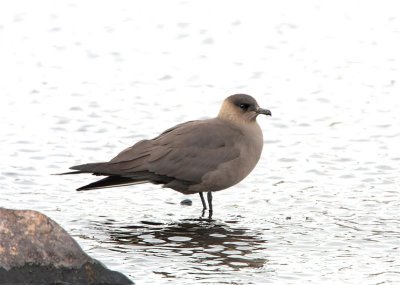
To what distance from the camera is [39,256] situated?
304 inches

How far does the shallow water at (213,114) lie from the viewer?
9.01 m

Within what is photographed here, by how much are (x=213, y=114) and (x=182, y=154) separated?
312 centimetres

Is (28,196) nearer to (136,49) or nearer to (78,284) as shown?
(78,284)

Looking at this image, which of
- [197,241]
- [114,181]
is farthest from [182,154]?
[197,241]

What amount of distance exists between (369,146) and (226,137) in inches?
84.7

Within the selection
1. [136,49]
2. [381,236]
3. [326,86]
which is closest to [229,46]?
[136,49]

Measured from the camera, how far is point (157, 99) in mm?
13742

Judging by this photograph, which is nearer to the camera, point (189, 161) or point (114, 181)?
point (114, 181)

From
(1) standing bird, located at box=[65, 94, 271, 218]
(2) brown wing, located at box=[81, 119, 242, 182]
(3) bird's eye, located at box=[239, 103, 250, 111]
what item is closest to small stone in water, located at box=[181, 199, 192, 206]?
(1) standing bird, located at box=[65, 94, 271, 218]

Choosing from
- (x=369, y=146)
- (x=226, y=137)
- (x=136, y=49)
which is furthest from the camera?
(x=136, y=49)

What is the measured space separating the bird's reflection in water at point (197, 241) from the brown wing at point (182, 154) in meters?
0.50

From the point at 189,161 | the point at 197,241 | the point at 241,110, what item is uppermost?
the point at 241,110

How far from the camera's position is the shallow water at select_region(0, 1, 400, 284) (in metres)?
9.01

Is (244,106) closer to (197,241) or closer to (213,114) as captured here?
(197,241)
